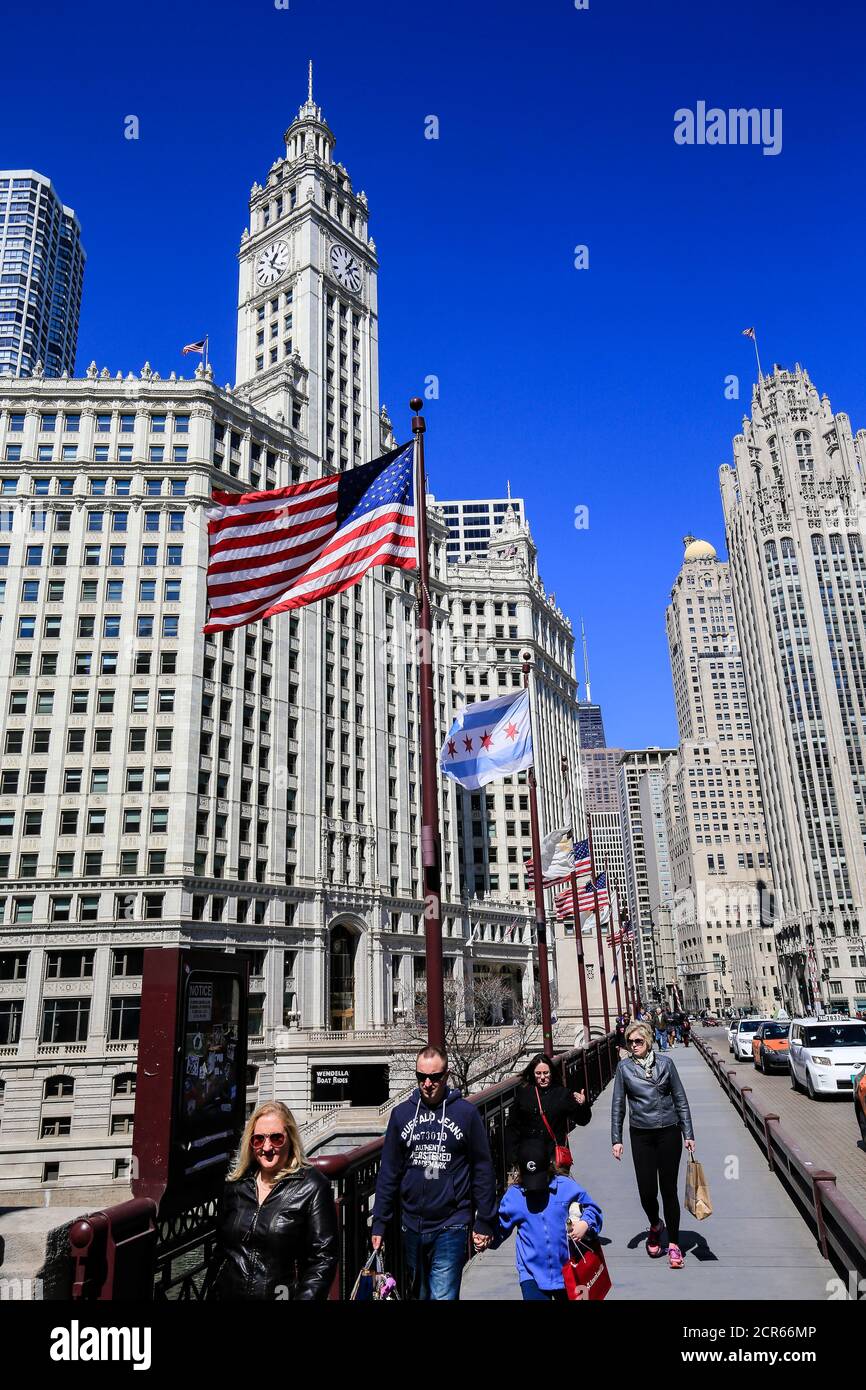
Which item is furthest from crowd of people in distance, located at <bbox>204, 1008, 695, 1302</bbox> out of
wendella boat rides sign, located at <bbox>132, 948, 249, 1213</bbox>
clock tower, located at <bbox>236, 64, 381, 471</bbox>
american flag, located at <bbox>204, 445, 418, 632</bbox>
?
clock tower, located at <bbox>236, 64, 381, 471</bbox>

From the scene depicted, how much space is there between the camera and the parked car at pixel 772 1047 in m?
29.3

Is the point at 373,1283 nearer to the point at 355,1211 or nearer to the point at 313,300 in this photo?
the point at 355,1211

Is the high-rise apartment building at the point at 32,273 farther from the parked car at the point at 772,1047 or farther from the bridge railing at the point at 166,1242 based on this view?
the bridge railing at the point at 166,1242

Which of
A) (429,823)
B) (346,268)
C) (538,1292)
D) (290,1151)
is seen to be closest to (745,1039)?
(429,823)

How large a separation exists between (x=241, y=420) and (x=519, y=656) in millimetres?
49358

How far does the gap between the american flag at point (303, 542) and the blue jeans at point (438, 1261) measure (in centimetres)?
925

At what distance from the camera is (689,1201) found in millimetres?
8391

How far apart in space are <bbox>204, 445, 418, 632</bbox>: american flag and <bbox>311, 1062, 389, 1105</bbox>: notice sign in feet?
139

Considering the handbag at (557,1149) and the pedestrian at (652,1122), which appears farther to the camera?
the pedestrian at (652,1122)

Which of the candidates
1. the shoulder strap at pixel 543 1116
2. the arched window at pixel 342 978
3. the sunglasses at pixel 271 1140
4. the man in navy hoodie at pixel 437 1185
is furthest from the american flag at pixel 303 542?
the arched window at pixel 342 978

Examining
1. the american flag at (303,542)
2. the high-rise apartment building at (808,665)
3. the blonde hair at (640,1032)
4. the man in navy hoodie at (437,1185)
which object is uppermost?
the high-rise apartment building at (808,665)

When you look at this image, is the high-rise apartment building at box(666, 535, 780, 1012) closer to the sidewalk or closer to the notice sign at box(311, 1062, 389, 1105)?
the notice sign at box(311, 1062, 389, 1105)

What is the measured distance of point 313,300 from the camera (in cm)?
7750
